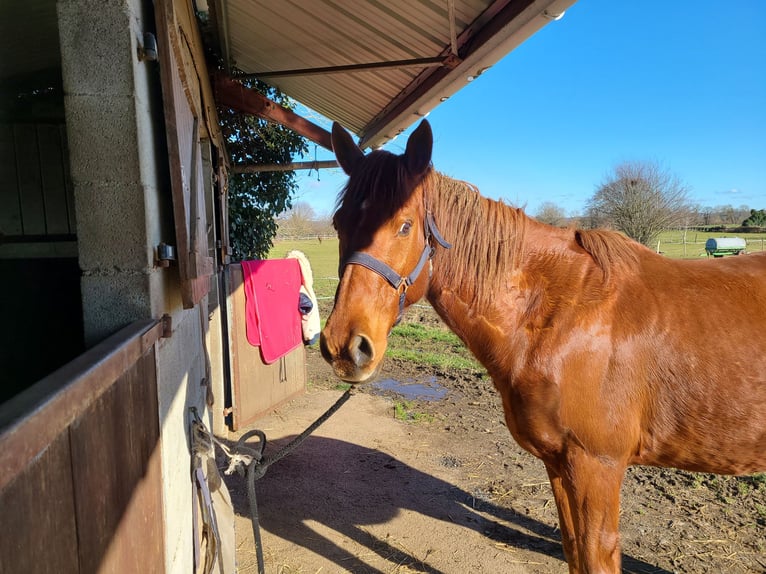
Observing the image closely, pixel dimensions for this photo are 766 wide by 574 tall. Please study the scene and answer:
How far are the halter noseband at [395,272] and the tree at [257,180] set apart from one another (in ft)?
14.0

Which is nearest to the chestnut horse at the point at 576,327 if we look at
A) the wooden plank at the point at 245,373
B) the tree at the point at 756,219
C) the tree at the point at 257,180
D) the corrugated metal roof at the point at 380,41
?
the corrugated metal roof at the point at 380,41

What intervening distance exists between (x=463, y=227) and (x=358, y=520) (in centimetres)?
246

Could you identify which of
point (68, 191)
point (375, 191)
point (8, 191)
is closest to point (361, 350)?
point (375, 191)

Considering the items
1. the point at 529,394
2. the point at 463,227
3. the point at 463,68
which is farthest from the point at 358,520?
the point at 463,68

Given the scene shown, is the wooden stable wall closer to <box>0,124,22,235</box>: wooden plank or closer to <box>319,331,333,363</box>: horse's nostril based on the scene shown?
<box>319,331,333,363</box>: horse's nostril

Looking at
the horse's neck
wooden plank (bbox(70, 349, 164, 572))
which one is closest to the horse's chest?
the horse's neck

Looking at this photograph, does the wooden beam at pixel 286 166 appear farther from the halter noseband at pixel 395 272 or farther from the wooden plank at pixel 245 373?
the halter noseband at pixel 395 272

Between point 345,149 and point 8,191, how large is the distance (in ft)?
5.38

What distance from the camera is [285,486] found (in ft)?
12.5

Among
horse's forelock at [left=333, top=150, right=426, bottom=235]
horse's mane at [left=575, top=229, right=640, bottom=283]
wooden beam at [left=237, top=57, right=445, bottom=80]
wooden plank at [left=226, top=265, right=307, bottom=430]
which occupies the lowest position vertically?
wooden plank at [left=226, top=265, right=307, bottom=430]

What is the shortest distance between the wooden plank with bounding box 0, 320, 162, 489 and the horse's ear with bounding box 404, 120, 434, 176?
1457 mm

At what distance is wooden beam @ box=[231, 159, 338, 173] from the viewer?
5.47 metres

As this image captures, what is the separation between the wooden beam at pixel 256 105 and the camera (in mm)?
3961

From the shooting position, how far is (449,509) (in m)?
3.44
